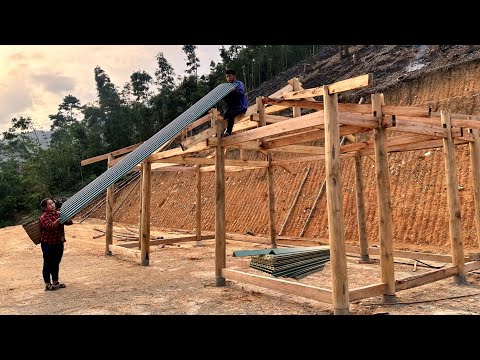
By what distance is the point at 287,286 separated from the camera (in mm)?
5723

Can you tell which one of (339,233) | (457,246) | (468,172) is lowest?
(457,246)

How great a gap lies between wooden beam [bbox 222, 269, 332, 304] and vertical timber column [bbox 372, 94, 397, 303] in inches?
45.0

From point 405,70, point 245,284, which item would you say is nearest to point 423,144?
point 245,284

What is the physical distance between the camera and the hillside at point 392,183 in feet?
41.7

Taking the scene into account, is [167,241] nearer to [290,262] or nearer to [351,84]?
[290,262]

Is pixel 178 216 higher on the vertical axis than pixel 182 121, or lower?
lower

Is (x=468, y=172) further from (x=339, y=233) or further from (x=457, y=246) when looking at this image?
(x=339, y=233)

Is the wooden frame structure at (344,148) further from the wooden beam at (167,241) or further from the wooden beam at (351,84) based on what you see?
the wooden beam at (167,241)

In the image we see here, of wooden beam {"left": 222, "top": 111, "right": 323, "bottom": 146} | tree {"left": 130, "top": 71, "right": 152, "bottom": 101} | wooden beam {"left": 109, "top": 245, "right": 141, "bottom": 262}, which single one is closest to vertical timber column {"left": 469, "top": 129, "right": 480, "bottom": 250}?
wooden beam {"left": 222, "top": 111, "right": 323, "bottom": 146}

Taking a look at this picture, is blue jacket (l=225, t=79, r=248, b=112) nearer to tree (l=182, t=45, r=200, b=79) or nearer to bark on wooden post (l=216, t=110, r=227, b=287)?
bark on wooden post (l=216, t=110, r=227, b=287)

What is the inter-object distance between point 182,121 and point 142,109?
34.5 metres

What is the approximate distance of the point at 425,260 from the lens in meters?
8.98

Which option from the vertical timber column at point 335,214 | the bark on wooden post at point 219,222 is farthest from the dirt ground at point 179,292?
the vertical timber column at point 335,214

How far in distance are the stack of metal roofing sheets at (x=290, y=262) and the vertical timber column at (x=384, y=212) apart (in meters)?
2.29
